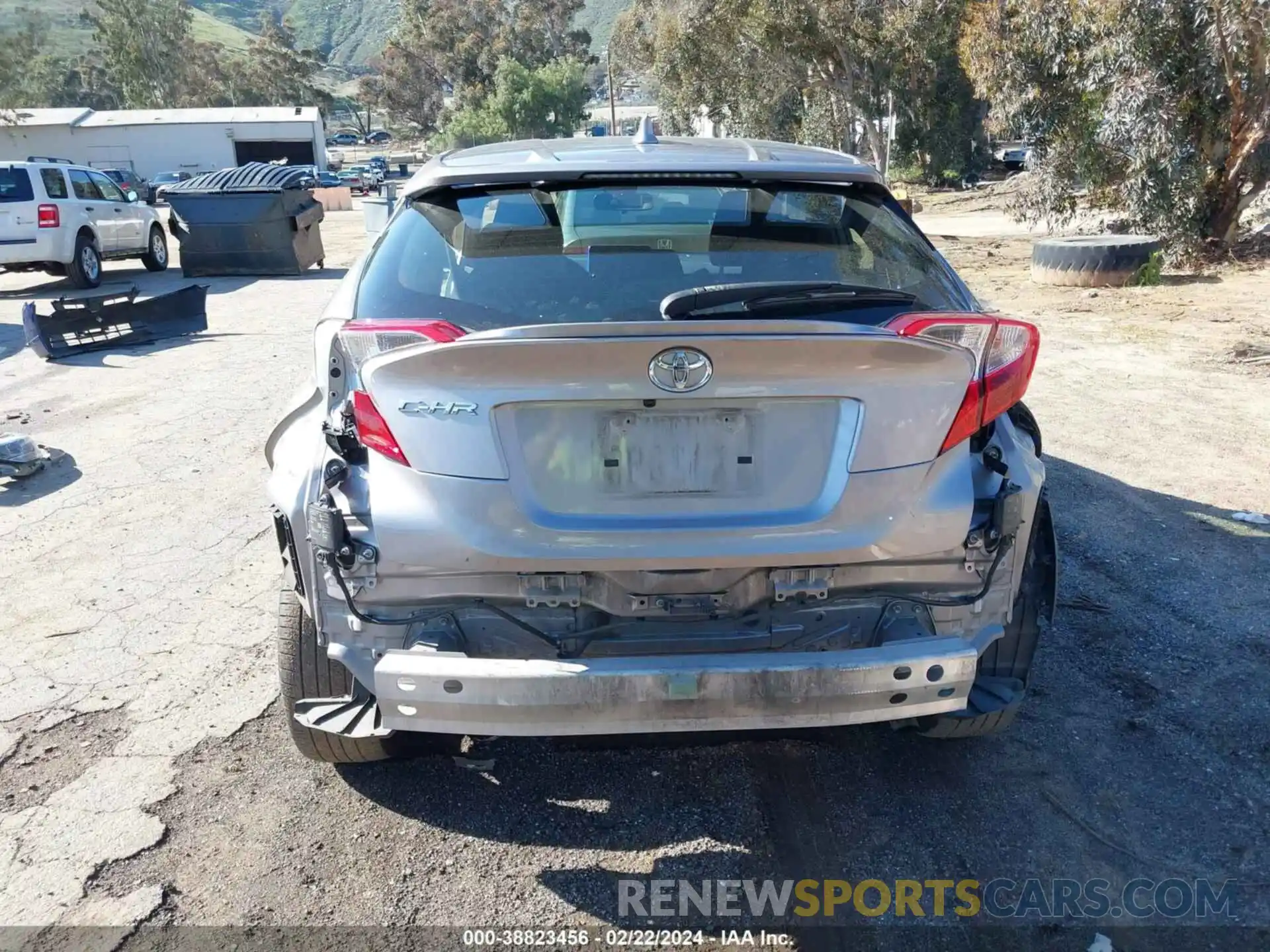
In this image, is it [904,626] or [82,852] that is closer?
[904,626]

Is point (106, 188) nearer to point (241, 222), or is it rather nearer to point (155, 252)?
point (155, 252)

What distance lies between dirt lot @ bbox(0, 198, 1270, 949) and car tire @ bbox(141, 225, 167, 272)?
1435 cm

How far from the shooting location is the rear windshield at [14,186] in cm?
1458

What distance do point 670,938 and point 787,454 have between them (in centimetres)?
132

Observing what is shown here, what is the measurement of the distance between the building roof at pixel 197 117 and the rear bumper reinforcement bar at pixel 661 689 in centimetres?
5903

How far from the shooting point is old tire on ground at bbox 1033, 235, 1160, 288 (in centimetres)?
1241

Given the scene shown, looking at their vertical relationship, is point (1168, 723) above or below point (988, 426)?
below

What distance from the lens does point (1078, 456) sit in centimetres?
634

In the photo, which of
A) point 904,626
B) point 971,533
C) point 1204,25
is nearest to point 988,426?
point 971,533

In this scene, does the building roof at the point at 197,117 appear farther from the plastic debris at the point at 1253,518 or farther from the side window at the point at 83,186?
the plastic debris at the point at 1253,518

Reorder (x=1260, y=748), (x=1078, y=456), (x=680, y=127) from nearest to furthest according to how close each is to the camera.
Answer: (x=1260, y=748), (x=1078, y=456), (x=680, y=127)

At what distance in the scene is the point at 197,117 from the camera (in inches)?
2197

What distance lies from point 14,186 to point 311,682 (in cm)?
1504

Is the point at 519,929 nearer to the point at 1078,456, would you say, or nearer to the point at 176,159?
the point at 1078,456
